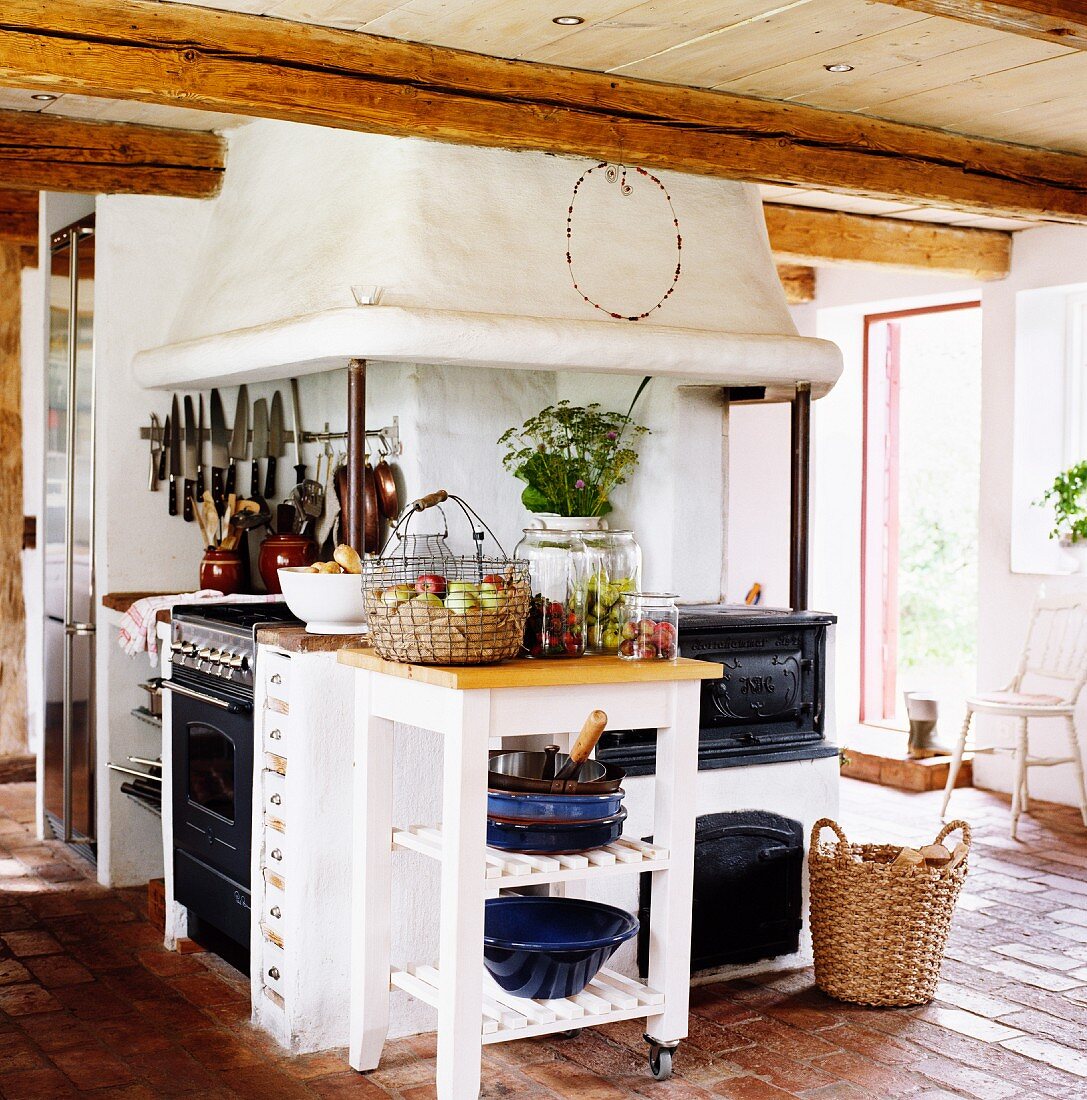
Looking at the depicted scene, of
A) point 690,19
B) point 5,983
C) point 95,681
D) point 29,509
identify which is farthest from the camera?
point 29,509

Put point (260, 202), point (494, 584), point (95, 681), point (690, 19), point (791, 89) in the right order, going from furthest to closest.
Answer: point (95, 681) < point (260, 202) < point (791, 89) < point (690, 19) < point (494, 584)

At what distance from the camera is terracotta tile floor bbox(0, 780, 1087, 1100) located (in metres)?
3.29

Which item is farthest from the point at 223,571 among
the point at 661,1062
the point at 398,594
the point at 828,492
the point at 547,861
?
the point at 828,492

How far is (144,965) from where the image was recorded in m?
4.10

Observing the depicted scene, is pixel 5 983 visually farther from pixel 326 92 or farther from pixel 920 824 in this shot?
pixel 920 824

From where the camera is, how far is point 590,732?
305 cm

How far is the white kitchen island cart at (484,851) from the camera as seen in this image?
3.00 m

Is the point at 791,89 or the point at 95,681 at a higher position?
the point at 791,89

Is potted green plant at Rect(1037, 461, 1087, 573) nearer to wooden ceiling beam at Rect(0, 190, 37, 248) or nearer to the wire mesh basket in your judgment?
the wire mesh basket

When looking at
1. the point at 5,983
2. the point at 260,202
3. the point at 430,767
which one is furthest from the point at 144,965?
the point at 260,202

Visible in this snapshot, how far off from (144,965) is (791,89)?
10.4 feet

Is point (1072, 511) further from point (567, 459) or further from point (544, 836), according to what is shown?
point (544, 836)

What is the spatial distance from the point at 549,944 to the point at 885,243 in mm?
4312

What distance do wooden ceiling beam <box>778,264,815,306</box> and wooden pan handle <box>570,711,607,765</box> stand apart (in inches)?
193
